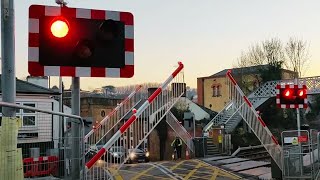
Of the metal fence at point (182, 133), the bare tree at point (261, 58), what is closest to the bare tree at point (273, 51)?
the bare tree at point (261, 58)

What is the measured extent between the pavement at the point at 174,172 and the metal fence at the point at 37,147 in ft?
30.1

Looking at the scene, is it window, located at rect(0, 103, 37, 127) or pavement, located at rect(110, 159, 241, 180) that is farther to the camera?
pavement, located at rect(110, 159, 241, 180)

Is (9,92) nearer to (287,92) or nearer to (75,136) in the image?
(75,136)

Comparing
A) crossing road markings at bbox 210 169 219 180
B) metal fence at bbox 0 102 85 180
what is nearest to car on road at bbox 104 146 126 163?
metal fence at bbox 0 102 85 180

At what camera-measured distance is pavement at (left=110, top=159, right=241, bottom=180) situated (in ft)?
49.6

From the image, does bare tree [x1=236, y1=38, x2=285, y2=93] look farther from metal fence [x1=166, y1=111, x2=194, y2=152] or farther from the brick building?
metal fence [x1=166, y1=111, x2=194, y2=152]

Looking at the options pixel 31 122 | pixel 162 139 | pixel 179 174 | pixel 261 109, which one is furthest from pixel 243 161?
pixel 261 109

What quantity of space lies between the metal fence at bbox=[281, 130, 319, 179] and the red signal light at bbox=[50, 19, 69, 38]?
10.8 metres

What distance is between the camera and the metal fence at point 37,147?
3.81 metres

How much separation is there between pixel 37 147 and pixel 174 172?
39.9 feet

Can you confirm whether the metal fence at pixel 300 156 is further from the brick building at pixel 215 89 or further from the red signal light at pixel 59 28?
the brick building at pixel 215 89

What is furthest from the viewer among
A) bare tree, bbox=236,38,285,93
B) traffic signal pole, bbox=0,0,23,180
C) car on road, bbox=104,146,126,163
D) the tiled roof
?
bare tree, bbox=236,38,285,93

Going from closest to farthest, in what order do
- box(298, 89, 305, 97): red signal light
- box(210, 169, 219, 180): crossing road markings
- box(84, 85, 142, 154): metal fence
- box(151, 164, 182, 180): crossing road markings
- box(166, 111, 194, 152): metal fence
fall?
box(298, 89, 305, 97): red signal light, box(151, 164, 182, 180): crossing road markings, box(84, 85, 142, 154): metal fence, box(210, 169, 219, 180): crossing road markings, box(166, 111, 194, 152): metal fence

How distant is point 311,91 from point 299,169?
31438 mm
